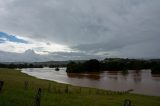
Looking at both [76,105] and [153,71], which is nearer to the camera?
[76,105]

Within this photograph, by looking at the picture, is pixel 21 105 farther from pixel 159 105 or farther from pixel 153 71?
pixel 153 71

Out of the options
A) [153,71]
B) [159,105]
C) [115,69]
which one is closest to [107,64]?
[115,69]

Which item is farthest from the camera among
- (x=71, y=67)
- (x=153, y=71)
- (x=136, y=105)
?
(x=71, y=67)

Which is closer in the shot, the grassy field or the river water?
the grassy field

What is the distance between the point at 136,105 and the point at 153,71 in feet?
299

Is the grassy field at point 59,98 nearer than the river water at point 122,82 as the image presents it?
Yes

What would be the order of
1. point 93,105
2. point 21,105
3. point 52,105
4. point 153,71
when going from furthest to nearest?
point 153,71 < point 93,105 < point 52,105 < point 21,105

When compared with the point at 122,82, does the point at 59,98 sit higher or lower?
higher

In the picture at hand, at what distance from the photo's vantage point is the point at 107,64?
152 metres

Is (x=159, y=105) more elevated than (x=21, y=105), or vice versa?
(x=21, y=105)

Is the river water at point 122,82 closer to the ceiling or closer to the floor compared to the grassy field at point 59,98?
closer to the floor

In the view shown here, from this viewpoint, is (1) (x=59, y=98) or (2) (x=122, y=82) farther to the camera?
(2) (x=122, y=82)

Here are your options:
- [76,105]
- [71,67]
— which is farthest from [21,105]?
[71,67]

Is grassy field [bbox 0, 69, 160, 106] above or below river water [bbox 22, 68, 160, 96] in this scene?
above
